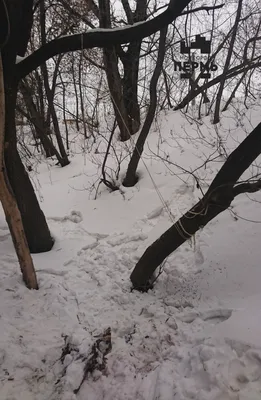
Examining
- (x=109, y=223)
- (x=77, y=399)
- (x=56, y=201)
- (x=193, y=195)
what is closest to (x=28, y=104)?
(x=56, y=201)

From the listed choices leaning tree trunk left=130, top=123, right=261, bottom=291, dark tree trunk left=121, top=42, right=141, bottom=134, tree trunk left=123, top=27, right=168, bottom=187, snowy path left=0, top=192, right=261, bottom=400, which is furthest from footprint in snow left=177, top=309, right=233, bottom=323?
dark tree trunk left=121, top=42, right=141, bottom=134

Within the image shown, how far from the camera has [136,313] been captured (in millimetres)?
2635

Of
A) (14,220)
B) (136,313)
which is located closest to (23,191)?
(14,220)

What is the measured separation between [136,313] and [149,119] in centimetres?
336

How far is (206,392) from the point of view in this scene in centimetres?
173

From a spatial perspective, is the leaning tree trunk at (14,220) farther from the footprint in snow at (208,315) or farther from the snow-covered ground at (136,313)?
the footprint in snow at (208,315)

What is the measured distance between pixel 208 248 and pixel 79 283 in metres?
1.56

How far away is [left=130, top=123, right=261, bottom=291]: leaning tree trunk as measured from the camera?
2131 millimetres

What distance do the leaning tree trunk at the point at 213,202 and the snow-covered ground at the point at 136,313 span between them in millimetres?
285

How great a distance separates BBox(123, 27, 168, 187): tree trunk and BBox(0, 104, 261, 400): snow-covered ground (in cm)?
93

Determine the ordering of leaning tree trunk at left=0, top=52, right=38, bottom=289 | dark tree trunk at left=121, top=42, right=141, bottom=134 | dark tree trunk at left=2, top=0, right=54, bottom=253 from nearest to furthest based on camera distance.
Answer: leaning tree trunk at left=0, top=52, right=38, bottom=289 → dark tree trunk at left=2, top=0, right=54, bottom=253 → dark tree trunk at left=121, top=42, right=141, bottom=134

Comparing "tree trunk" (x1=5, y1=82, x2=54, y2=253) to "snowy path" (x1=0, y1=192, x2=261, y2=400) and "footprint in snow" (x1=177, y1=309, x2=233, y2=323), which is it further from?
"footprint in snow" (x1=177, y1=309, x2=233, y2=323)

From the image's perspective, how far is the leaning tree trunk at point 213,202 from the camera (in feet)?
6.99

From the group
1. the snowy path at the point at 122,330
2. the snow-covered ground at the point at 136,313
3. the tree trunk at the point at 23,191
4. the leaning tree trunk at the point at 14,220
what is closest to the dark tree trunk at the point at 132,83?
the snow-covered ground at the point at 136,313
